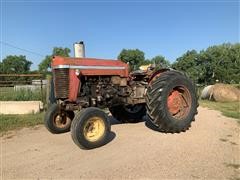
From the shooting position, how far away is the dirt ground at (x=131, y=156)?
5.22 meters

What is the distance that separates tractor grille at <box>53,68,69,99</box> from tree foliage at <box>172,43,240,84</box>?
175ft

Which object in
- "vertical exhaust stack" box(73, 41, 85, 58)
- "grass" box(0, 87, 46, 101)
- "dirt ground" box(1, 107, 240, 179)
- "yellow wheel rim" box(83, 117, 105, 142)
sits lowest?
Answer: "dirt ground" box(1, 107, 240, 179)

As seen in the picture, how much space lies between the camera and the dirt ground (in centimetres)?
522

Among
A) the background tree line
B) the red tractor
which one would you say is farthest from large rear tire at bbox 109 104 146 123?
the background tree line

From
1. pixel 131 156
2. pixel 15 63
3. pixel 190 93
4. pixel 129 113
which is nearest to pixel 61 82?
pixel 131 156

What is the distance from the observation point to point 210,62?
6819 centimetres

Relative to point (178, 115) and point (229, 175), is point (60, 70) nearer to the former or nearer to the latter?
point (178, 115)

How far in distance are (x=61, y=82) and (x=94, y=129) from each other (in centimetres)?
152

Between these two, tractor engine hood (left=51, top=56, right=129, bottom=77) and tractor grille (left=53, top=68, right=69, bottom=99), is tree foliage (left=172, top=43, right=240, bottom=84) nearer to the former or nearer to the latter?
tractor engine hood (left=51, top=56, right=129, bottom=77)

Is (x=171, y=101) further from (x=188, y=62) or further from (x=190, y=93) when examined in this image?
(x=188, y=62)

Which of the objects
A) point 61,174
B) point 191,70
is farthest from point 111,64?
point 191,70

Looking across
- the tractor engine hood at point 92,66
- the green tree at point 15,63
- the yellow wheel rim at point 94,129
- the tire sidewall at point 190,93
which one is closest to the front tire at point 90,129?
the yellow wheel rim at point 94,129

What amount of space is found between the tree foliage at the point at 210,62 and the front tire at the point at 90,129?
176ft

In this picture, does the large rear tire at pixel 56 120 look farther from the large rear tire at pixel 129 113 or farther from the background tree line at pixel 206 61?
the background tree line at pixel 206 61
